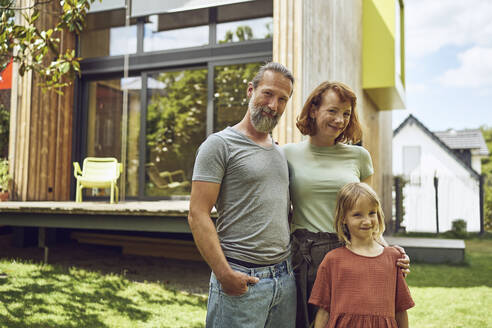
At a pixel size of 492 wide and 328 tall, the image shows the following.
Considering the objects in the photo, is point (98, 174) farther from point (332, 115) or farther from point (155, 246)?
point (332, 115)

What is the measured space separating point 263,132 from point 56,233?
695cm

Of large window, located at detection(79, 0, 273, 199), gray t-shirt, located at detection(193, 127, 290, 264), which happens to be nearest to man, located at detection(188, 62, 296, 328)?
gray t-shirt, located at detection(193, 127, 290, 264)

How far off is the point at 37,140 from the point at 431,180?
1783 cm

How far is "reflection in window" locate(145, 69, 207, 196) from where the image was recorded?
791 cm

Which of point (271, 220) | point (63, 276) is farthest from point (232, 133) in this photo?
point (63, 276)

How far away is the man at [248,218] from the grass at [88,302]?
7.72 ft

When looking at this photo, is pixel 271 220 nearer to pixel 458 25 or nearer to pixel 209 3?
pixel 209 3

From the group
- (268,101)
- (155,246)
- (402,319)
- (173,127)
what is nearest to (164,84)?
(173,127)

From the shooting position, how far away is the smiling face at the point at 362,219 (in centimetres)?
184

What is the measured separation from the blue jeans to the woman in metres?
0.15

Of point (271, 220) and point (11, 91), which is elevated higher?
point (11, 91)

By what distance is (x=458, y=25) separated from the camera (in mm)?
116188

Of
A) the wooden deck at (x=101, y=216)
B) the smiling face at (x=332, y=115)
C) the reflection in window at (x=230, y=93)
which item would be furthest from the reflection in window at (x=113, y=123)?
the smiling face at (x=332, y=115)

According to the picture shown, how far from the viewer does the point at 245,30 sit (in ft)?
24.1
